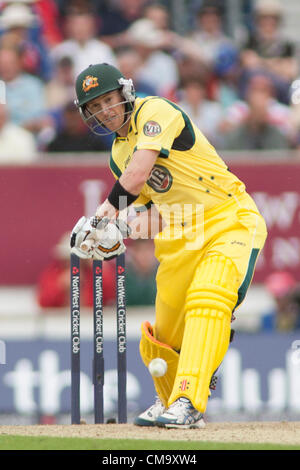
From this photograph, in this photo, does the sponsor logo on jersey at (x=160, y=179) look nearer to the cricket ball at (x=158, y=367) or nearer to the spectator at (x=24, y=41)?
the cricket ball at (x=158, y=367)

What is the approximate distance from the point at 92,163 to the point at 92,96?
16.9ft

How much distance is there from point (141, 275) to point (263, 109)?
2625mm

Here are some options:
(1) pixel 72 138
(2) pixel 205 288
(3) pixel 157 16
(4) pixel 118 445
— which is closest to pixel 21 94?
(1) pixel 72 138

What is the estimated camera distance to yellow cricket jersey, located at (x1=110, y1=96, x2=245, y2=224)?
5914 mm

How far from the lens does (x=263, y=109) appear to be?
11.4 m

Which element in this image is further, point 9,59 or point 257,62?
point 257,62

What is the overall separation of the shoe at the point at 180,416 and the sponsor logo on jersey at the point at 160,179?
1281mm

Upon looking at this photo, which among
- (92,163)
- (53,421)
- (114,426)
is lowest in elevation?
(53,421)

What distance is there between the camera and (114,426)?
613 centimetres

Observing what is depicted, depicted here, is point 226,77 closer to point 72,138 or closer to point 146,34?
point 146,34

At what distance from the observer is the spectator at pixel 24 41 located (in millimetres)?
12055

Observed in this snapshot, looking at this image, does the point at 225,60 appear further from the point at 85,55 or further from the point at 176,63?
the point at 85,55

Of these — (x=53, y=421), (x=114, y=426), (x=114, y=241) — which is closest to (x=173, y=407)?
(x=114, y=426)

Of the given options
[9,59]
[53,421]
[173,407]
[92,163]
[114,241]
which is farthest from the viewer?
[9,59]
